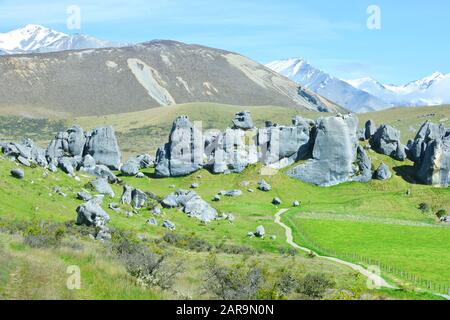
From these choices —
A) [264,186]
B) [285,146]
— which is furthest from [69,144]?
[285,146]

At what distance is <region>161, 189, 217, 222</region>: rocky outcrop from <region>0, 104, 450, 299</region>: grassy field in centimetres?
168

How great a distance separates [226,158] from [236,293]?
76.6 meters

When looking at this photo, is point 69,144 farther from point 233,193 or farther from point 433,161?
point 433,161

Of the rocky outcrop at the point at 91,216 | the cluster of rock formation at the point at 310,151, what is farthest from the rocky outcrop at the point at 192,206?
the cluster of rock formation at the point at 310,151

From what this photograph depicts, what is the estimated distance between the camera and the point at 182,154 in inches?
4070

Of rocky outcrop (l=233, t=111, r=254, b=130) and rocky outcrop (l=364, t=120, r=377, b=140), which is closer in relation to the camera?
rocky outcrop (l=233, t=111, r=254, b=130)

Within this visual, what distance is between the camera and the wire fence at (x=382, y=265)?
40.0 metres

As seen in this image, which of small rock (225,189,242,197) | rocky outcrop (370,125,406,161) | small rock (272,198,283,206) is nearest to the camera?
small rock (272,198,283,206)

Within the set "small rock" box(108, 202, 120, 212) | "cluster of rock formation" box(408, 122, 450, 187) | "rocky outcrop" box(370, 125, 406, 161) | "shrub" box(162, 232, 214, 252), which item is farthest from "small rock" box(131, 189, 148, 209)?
"rocky outcrop" box(370, 125, 406, 161)

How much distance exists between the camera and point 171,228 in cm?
6084

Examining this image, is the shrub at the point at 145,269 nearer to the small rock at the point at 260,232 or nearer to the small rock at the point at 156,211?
the small rock at the point at 260,232

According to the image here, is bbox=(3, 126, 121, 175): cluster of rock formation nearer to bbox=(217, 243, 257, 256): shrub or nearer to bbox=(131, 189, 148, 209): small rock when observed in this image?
bbox=(131, 189, 148, 209): small rock

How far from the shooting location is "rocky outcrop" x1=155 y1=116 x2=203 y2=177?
337 feet

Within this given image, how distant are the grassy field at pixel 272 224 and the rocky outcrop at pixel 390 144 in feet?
5.84
